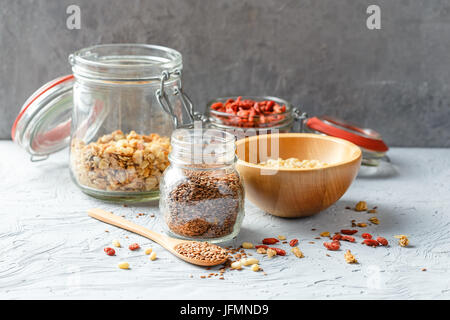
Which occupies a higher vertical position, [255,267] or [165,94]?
[165,94]

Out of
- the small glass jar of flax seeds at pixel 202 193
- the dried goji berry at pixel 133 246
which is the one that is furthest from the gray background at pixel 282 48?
the dried goji berry at pixel 133 246

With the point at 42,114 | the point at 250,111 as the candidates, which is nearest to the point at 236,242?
the point at 250,111

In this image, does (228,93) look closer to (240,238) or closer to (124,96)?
(124,96)

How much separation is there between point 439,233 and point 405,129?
598mm

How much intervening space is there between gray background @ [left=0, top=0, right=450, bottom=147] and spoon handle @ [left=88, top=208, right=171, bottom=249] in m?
0.57

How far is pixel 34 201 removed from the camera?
132 cm

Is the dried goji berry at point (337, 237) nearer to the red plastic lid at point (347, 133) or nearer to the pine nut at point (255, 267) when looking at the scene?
the pine nut at point (255, 267)

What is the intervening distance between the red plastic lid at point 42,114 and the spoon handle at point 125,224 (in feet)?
1.08

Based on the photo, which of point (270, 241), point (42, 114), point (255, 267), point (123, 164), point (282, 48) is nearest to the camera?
point (255, 267)

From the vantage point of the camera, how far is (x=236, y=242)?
1.14m

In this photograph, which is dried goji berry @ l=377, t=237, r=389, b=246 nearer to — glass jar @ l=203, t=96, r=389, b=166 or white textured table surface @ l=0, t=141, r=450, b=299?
white textured table surface @ l=0, t=141, r=450, b=299

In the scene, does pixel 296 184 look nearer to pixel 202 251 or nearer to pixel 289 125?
pixel 202 251

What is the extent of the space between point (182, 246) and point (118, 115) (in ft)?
1.36
